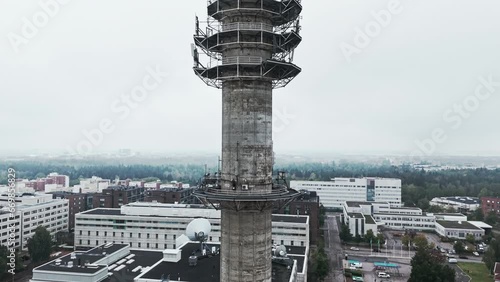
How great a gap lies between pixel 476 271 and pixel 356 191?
50.0m

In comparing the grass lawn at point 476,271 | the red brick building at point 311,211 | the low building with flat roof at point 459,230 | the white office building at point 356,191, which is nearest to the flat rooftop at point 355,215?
the red brick building at point 311,211

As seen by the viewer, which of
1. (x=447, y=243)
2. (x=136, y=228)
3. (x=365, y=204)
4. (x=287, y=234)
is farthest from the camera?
(x=365, y=204)

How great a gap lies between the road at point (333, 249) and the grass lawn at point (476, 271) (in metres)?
16.0

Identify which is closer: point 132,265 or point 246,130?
point 246,130

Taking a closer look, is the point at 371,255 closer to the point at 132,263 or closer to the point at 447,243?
the point at 447,243

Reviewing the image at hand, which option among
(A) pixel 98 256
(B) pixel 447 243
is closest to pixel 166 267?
(A) pixel 98 256

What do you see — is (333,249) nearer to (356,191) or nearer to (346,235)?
(346,235)

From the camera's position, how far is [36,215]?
56.1m

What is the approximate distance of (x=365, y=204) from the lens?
3004 inches

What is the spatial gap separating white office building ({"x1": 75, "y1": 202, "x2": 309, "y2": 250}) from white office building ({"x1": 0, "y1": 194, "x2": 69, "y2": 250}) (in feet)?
28.1

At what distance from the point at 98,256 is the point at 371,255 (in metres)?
39.2

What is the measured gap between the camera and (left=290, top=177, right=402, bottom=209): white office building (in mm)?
94625

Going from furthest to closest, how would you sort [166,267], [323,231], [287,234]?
[323,231], [287,234], [166,267]

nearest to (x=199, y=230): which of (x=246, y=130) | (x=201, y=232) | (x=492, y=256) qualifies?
(x=201, y=232)
